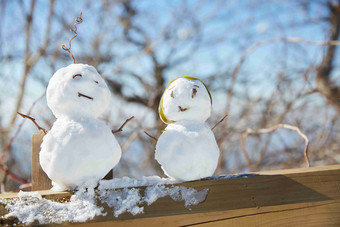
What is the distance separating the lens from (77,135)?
55cm

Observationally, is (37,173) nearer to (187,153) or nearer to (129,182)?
(129,182)

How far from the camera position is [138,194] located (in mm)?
A: 561

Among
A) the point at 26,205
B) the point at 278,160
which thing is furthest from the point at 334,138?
the point at 26,205

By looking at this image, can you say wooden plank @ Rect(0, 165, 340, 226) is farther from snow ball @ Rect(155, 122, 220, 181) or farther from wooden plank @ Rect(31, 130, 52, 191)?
wooden plank @ Rect(31, 130, 52, 191)

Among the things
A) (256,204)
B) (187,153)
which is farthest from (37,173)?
(256,204)

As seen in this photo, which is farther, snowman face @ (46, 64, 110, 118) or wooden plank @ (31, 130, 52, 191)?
wooden plank @ (31, 130, 52, 191)

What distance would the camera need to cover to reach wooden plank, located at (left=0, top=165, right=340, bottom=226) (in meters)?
0.56

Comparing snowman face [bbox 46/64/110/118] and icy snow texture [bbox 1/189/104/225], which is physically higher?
snowman face [bbox 46/64/110/118]

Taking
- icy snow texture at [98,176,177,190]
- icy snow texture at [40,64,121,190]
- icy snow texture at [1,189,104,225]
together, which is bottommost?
icy snow texture at [98,176,177,190]

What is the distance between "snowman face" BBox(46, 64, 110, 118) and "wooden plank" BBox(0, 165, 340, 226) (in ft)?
0.50

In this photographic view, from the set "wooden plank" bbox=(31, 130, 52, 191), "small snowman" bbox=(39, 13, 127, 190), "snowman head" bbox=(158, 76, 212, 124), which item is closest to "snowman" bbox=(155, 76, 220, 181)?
"snowman head" bbox=(158, 76, 212, 124)

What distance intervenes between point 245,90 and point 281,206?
195 cm

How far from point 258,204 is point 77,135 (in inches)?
14.5

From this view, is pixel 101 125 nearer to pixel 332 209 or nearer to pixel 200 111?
pixel 200 111
